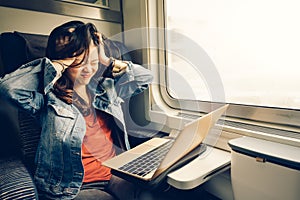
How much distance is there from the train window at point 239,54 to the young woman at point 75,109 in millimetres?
332

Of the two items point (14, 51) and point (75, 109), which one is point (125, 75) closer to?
point (75, 109)

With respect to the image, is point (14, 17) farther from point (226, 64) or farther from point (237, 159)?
point (237, 159)

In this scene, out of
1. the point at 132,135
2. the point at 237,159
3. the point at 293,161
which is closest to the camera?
the point at 293,161

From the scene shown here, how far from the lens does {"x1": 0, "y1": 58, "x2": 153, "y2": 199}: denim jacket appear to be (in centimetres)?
73

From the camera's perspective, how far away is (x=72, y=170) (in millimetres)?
810

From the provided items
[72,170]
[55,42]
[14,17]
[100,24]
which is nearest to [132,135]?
[72,170]

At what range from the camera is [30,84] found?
29.2 inches

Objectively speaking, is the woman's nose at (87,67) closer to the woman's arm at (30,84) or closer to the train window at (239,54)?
the woman's arm at (30,84)

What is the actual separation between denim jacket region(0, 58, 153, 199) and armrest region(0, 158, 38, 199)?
0.08m

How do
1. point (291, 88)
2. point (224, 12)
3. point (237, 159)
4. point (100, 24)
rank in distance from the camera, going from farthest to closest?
1. point (100, 24)
2. point (224, 12)
3. point (291, 88)
4. point (237, 159)

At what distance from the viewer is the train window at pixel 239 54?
2.49 ft

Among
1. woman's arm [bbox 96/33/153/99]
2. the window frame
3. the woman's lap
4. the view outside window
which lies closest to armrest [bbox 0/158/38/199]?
the woman's lap

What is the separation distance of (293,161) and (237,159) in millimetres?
159

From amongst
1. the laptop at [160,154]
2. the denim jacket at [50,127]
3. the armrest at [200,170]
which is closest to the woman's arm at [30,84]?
the denim jacket at [50,127]
